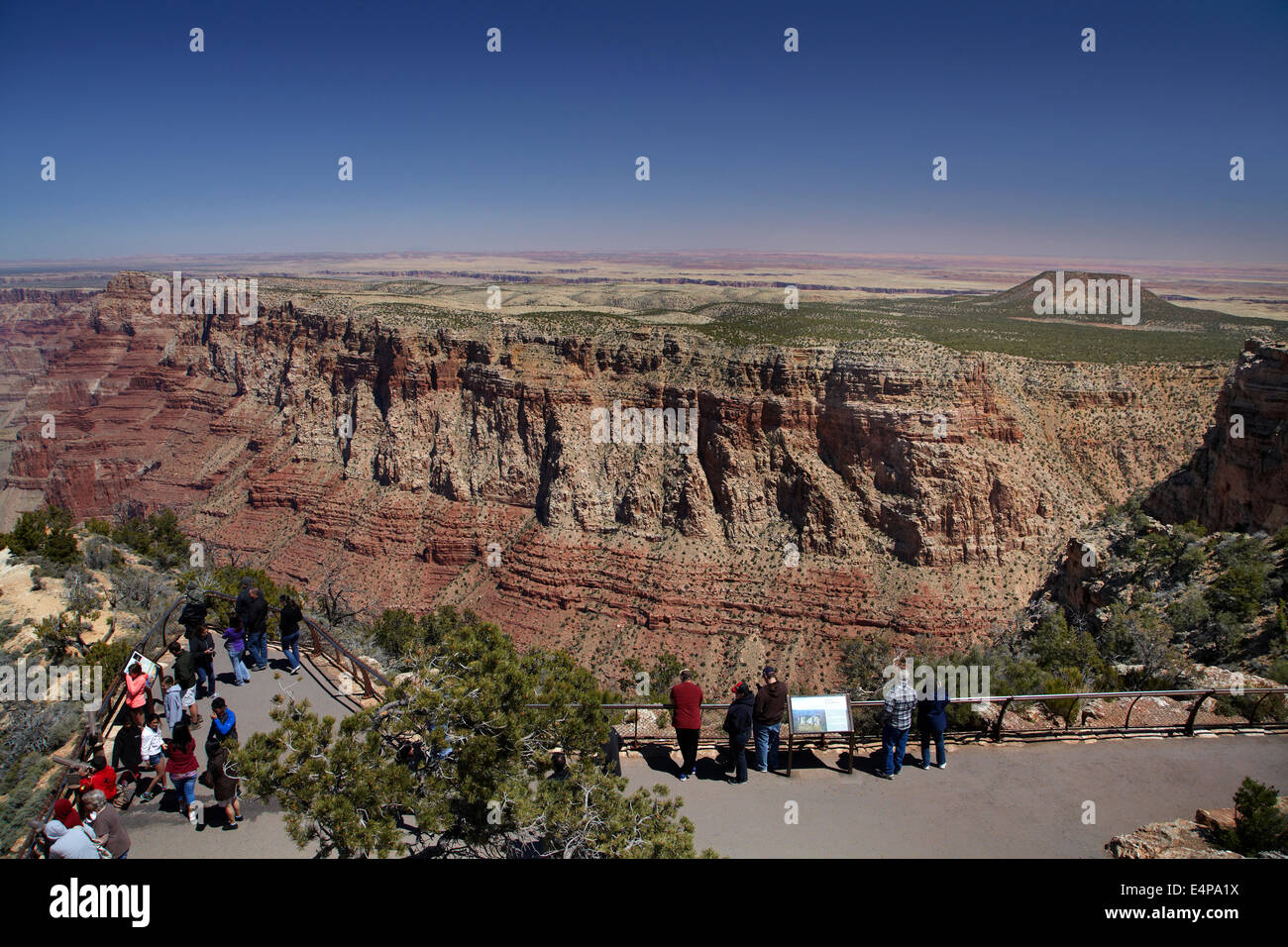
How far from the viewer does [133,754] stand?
980 cm

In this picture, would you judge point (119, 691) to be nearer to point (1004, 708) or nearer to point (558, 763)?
point (558, 763)

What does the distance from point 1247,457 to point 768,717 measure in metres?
24.4

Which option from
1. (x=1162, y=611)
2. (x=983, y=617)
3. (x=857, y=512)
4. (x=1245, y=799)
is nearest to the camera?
(x=1245, y=799)

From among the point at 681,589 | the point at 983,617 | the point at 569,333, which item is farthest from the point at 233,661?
the point at 569,333

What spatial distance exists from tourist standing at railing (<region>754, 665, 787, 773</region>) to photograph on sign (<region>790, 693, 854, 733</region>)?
207mm

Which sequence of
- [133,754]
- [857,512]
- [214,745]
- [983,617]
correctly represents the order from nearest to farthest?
[214,745]
[133,754]
[983,617]
[857,512]

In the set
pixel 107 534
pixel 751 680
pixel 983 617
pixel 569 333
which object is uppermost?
pixel 569 333

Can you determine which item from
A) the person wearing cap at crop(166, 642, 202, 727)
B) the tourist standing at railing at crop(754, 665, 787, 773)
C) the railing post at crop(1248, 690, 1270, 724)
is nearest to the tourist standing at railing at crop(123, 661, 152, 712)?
the person wearing cap at crop(166, 642, 202, 727)

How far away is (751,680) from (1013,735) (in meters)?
21.8

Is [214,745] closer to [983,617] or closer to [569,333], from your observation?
[983,617]

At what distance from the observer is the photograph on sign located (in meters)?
9.45

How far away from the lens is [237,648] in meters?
13.4

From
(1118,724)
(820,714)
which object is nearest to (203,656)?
(820,714)
